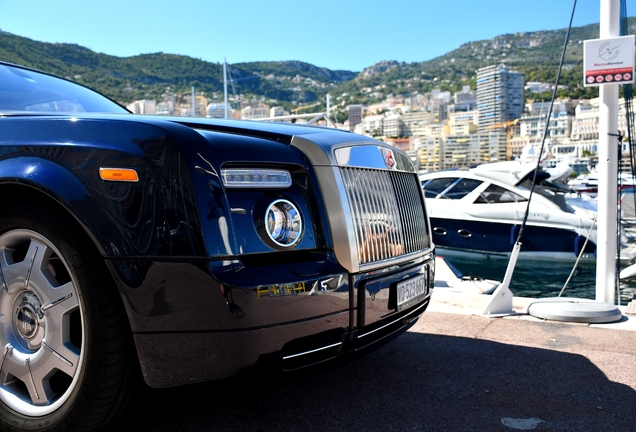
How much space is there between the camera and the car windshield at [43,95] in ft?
9.27

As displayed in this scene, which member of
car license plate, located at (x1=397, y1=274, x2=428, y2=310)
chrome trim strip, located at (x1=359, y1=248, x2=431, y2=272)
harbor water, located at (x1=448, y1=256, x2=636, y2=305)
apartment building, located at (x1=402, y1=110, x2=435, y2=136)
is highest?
apartment building, located at (x1=402, y1=110, x2=435, y2=136)

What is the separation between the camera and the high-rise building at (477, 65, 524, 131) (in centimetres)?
6844

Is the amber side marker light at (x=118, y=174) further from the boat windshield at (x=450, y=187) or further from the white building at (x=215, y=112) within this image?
the boat windshield at (x=450, y=187)

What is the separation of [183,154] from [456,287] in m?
4.75

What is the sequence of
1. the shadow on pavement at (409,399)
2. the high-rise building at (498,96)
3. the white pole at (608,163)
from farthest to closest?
1. the high-rise building at (498,96)
2. the white pole at (608,163)
3. the shadow on pavement at (409,399)

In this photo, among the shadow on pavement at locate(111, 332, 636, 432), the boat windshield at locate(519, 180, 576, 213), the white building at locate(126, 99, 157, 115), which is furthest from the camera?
the boat windshield at locate(519, 180, 576, 213)

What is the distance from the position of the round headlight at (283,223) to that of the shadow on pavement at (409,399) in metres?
0.47

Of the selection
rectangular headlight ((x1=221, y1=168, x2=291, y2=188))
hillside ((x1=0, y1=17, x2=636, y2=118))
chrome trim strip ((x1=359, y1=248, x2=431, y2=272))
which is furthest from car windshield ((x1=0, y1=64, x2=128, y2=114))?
hillside ((x1=0, y1=17, x2=636, y2=118))

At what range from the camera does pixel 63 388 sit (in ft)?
7.10

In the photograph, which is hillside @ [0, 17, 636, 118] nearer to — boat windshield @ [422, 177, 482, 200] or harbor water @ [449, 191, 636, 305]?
boat windshield @ [422, 177, 482, 200]

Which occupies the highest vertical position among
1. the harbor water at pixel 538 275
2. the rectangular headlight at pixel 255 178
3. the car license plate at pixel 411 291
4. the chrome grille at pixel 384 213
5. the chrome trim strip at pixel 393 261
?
the rectangular headlight at pixel 255 178

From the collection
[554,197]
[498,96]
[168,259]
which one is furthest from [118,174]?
[498,96]

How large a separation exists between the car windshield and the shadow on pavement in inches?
Answer: 64.4

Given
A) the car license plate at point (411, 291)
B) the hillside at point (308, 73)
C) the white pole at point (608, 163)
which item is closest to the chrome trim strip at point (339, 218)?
the car license plate at point (411, 291)
